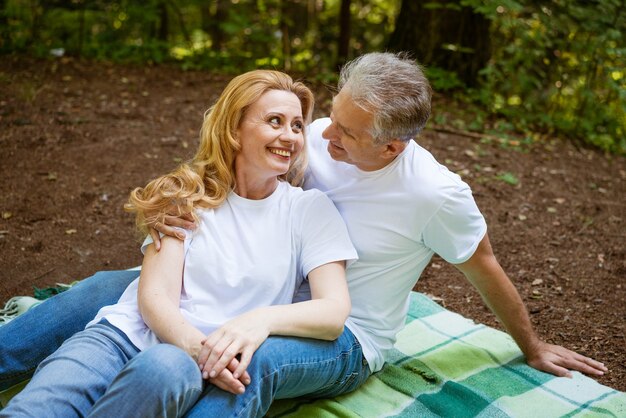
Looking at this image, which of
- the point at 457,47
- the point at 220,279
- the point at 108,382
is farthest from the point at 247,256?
the point at 457,47

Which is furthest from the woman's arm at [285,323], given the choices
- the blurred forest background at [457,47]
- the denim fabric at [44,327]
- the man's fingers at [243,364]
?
the blurred forest background at [457,47]

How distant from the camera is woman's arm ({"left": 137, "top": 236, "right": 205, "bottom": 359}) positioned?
2178 millimetres

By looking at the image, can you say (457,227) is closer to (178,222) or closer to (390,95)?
(390,95)

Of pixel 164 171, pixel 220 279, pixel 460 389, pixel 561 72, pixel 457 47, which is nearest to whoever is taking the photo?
pixel 220 279

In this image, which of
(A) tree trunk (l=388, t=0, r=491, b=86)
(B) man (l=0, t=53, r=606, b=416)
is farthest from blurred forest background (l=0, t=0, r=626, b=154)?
(B) man (l=0, t=53, r=606, b=416)

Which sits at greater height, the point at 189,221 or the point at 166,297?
the point at 189,221

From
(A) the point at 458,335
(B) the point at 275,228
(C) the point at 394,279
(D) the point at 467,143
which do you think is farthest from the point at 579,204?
(B) the point at 275,228

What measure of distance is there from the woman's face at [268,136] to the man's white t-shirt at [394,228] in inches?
11.8

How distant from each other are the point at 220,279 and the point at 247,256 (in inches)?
5.2

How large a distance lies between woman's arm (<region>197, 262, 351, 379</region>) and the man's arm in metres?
0.60

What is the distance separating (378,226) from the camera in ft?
8.40

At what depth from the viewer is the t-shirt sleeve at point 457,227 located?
2449mm

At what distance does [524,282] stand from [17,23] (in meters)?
6.42

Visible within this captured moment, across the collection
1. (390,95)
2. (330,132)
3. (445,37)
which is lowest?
(445,37)
